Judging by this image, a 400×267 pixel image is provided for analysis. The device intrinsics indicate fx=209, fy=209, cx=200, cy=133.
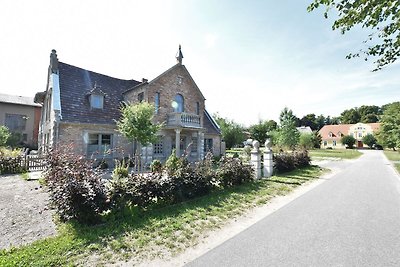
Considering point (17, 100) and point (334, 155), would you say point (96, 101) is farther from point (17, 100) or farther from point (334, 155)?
point (334, 155)

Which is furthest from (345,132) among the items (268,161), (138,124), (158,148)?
(138,124)

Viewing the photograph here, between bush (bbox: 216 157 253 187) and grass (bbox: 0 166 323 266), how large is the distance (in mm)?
2173

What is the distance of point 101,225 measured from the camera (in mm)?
5129

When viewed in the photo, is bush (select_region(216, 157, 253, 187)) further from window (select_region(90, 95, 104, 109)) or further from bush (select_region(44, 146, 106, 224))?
window (select_region(90, 95, 104, 109))

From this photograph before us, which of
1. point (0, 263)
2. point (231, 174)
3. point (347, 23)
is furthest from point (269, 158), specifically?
point (0, 263)

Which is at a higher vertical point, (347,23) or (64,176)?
(347,23)

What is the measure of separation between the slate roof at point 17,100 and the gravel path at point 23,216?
88.1 feet

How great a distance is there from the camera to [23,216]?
18.6ft

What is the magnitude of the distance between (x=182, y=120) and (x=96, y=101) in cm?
698

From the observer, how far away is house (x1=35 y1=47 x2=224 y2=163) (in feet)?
48.1

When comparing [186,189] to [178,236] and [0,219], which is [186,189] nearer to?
[178,236]

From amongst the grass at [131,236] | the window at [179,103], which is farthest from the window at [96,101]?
the grass at [131,236]

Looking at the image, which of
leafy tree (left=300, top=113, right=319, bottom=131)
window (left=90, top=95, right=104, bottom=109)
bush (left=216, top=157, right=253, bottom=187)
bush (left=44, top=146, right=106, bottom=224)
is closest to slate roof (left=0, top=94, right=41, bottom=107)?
window (left=90, top=95, right=104, bottom=109)

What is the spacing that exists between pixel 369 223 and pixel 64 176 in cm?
812
